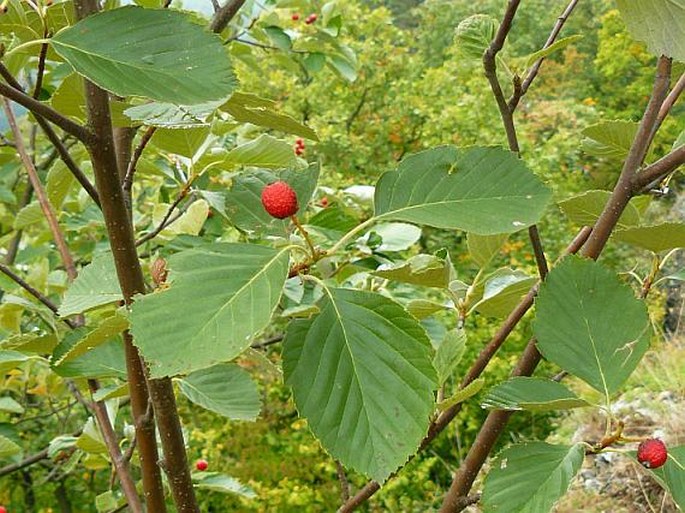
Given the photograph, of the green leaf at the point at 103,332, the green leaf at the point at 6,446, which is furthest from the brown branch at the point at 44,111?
the green leaf at the point at 6,446

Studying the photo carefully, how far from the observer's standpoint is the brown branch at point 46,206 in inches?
34.9

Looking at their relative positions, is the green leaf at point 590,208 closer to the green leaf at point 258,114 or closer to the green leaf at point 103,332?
the green leaf at point 258,114

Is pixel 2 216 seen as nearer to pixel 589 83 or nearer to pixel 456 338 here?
pixel 456 338

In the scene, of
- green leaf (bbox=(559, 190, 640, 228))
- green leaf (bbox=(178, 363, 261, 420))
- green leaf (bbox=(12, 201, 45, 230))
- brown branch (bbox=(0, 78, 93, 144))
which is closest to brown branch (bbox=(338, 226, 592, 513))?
green leaf (bbox=(559, 190, 640, 228))

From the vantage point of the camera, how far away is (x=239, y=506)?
402 centimetres

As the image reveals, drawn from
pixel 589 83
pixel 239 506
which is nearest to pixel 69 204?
pixel 239 506

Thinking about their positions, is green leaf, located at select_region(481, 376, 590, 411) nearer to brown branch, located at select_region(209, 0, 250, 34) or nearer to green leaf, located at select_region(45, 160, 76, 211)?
brown branch, located at select_region(209, 0, 250, 34)

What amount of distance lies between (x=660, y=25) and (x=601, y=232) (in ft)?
0.48

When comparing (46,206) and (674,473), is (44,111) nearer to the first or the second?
(674,473)

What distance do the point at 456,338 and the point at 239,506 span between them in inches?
146

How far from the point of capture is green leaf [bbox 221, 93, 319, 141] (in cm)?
57

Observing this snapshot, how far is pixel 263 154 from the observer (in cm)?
80

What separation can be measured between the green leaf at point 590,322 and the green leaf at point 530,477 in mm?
60

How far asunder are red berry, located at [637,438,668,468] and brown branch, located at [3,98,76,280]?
63 cm
